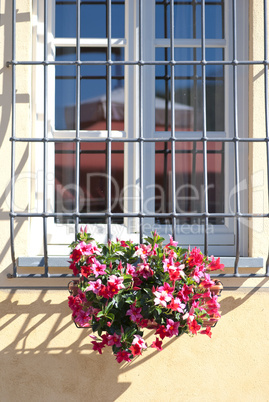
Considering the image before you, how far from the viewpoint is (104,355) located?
247 centimetres

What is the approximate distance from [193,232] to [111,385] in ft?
2.80

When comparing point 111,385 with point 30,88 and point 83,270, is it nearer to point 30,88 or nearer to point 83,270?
point 83,270

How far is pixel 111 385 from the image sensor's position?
2455mm

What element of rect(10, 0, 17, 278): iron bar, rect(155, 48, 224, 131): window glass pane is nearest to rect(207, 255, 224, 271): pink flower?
rect(155, 48, 224, 131): window glass pane

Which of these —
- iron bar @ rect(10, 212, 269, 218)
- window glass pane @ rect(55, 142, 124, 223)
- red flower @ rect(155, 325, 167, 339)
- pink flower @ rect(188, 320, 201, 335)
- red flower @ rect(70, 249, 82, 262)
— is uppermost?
window glass pane @ rect(55, 142, 124, 223)

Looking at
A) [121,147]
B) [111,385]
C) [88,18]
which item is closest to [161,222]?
[121,147]

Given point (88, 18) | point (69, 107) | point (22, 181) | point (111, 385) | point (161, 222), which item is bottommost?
point (111, 385)

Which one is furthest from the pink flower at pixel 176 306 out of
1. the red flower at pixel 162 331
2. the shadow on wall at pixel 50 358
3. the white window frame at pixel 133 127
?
the white window frame at pixel 133 127

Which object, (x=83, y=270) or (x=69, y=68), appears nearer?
(x=83, y=270)

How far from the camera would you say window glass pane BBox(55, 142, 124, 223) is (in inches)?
106

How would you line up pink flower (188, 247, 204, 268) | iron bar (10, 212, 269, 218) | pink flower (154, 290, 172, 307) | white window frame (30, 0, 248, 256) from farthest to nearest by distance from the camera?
1. white window frame (30, 0, 248, 256)
2. iron bar (10, 212, 269, 218)
3. pink flower (188, 247, 204, 268)
4. pink flower (154, 290, 172, 307)

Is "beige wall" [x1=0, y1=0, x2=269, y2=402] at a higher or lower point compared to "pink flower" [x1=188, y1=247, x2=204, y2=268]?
lower

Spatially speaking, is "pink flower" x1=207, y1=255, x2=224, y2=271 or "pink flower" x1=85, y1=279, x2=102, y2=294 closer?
"pink flower" x1=85, y1=279, x2=102, y2=294

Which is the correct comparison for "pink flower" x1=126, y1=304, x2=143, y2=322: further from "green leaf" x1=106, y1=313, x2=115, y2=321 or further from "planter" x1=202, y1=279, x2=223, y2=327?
"planter" x1=202, y1=279, x2=223, y2=327
